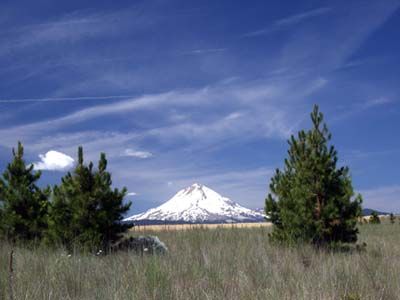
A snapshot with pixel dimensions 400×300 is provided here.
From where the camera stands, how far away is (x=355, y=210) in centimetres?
1208

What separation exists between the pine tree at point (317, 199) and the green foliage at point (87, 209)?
4.59 meters

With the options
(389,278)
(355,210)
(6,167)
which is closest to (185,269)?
(389,278)

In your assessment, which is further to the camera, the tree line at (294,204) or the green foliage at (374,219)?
the green foliage at (374,219)

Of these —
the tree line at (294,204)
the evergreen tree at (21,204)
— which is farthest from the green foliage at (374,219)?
the evergreen tree at (21,204)

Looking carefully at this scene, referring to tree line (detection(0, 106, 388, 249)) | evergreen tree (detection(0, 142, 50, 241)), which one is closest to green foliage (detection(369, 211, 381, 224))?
tree line (detection(0, 106, 388, 249))

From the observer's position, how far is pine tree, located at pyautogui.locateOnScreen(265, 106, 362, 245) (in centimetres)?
1204

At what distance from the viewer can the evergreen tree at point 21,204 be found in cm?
1493

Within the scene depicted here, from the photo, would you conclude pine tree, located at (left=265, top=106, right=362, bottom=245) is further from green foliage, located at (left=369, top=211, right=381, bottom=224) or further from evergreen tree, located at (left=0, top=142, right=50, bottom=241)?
green foliage, located at (left=369, top=211, right=381, bottom=224)

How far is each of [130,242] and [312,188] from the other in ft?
17.3

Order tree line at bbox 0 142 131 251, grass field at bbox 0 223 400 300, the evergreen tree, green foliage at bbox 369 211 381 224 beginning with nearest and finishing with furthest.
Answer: grass field at bbox 0 223 400 300 < tree line at bbox 0 142 131 251 < the evergreen tree < green foliage at bbox 369 211 381 224

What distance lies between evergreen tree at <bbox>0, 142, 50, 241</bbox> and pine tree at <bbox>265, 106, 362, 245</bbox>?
8032mm

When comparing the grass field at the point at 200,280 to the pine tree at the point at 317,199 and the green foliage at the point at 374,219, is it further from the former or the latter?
the green foliage at the point at 374,219

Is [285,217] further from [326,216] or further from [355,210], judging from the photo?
[355,210]

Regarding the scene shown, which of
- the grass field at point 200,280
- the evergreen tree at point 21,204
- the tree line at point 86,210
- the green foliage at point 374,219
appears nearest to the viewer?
the grass field at point 200,280
